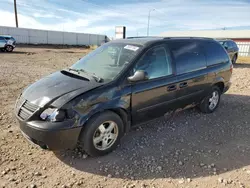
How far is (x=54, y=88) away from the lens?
3.00m

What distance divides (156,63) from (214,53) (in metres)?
1.94

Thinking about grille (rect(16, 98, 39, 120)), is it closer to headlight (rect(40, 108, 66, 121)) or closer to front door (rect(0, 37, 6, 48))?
headlight (rect(40, 108, 66, 121))

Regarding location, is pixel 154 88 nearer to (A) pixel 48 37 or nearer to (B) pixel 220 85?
(B) pixel 220 85

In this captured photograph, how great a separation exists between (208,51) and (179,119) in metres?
1.63

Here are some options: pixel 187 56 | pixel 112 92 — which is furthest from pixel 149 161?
pixel 187 56

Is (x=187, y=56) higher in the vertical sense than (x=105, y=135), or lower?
higher

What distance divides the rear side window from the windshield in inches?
74.1

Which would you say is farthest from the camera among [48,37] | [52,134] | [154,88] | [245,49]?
[48,37]

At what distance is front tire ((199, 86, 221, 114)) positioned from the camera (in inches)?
187

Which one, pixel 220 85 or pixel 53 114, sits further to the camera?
pixel 220 85

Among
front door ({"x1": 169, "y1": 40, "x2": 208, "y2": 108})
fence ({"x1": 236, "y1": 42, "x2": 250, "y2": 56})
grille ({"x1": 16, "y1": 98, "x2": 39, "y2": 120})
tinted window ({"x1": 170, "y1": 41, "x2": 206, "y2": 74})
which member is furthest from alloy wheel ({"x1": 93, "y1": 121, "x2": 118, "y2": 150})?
fence ({"x1": 236, "y1": 42, "x2": 250, "y2": 56})

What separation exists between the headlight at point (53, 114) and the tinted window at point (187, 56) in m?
2.22

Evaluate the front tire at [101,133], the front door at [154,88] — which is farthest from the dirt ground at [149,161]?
the front door at [154,88]

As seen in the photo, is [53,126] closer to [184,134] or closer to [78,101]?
[78,101]
